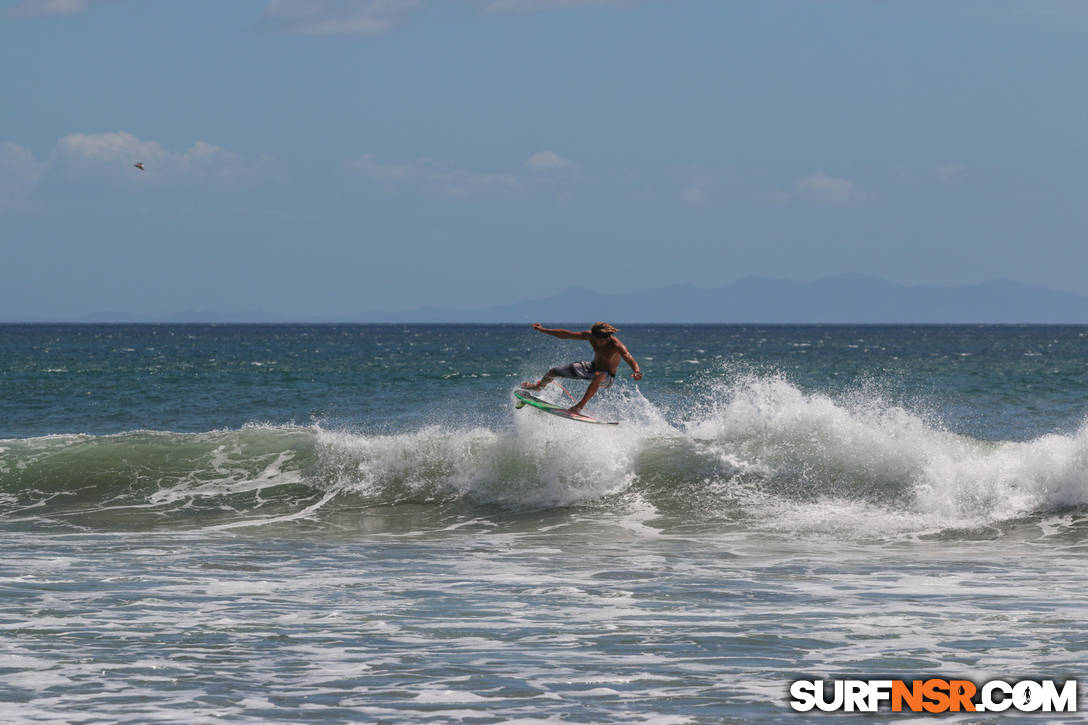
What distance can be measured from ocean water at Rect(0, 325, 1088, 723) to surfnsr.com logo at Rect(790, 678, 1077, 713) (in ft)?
0.56

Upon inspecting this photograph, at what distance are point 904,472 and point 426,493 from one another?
26.4ft

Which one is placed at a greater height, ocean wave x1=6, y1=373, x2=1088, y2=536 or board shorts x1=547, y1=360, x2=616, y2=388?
board shorts x1=547, y1=360, x2=616, y2=388

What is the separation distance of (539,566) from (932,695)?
6405mm

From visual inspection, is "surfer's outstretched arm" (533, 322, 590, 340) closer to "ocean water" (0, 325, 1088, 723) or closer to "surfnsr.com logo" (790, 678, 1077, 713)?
"ocean water" (0, 325, 1088, 723)

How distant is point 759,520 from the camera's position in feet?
58.1

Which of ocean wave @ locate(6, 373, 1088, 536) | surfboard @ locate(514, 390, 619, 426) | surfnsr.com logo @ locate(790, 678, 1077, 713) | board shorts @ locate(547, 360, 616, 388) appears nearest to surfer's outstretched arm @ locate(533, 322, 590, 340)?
board shorts @ locate(547, 360, 616, 388)

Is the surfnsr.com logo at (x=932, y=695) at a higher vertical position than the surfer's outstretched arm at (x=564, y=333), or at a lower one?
lower

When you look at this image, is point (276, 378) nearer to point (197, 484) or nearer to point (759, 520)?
point (197, 484)

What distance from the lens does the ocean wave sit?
1814cm

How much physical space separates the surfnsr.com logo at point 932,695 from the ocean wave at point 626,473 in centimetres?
839

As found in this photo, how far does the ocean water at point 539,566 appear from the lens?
340 inches

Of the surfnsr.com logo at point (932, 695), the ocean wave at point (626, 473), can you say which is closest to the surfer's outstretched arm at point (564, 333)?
the ocean wave at point (626, 473)

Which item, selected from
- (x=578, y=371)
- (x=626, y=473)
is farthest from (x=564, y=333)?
(x=626, y=473)

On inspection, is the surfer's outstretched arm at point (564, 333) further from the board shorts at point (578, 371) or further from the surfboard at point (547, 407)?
the surfboard at point (547, 407)
